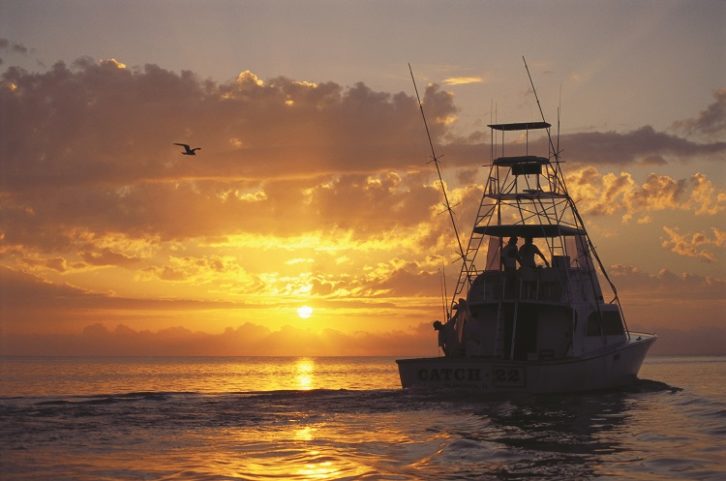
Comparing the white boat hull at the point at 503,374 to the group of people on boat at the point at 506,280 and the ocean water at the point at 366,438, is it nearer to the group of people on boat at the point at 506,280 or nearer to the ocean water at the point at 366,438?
the ocean water at the point at 366,438

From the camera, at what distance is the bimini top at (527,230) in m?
39.6

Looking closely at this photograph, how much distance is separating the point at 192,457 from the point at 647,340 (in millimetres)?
28728

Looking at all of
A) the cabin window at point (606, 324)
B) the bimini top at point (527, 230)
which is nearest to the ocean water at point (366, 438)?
the cabin window at point (606, 324)

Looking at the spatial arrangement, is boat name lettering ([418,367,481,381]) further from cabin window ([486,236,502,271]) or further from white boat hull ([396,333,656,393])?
cabin window ([486,236,502,271])

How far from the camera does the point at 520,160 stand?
40.0 m

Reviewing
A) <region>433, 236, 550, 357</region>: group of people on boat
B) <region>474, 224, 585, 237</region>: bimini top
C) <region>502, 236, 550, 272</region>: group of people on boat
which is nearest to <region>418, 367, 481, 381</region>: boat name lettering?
<region>433, 236, 550, 357</region>: group of people on boat

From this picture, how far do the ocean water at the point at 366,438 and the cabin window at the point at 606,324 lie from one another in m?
3.04

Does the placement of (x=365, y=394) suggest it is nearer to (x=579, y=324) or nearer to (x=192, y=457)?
(x=579, y=324)

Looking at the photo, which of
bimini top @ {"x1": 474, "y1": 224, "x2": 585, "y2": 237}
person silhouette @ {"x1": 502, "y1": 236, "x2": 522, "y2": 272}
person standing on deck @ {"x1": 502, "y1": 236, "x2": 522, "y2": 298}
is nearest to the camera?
person standing on deck @ {"x1": 502, "y1": 236, "x2": 522, "y2": 298}

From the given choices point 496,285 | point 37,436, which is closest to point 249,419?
point 37,436

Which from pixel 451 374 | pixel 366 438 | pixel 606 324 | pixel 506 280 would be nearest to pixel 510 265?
pixel 506 280

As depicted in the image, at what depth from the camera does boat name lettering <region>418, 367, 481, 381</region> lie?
33847 mm

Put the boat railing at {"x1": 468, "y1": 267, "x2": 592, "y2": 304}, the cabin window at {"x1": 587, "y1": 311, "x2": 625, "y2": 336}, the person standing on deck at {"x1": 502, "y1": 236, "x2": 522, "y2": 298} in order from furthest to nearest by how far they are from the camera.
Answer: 1. the cabin window at {"x1": 587, "y1": 311, "x2": 625, "y2": 336}
2. the person standing on deck at {"x1": 502, "y1": 236, "x2": 522, "y2": 298}
3. the boat railing at {"x1": 468, "y1": 267, "x2": 592, "y2": 304}

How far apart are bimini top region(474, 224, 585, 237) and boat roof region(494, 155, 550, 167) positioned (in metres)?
2.88
